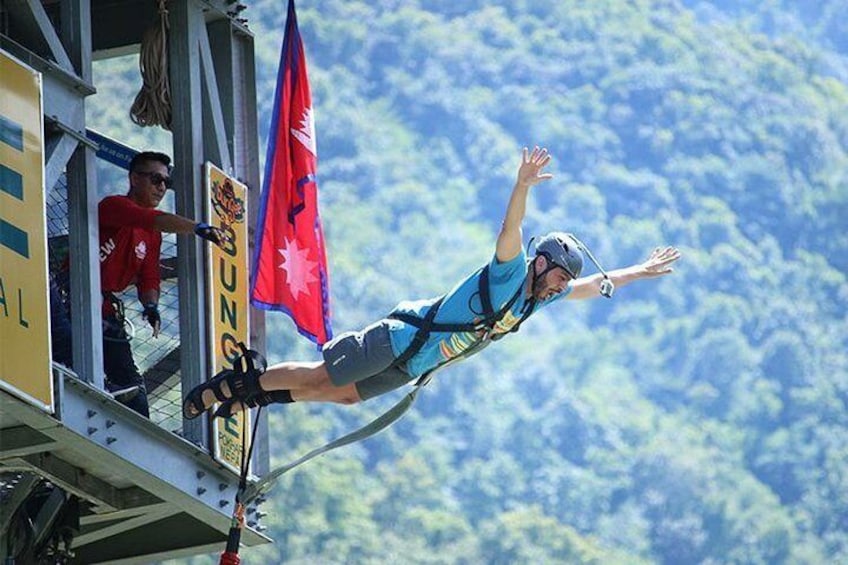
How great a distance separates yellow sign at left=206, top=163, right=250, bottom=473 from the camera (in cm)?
1511

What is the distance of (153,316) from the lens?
15000 mm

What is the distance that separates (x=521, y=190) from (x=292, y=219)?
3.44 metres

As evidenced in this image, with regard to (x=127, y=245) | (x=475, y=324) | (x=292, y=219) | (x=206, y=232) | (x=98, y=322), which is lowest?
(x=475, y=324)

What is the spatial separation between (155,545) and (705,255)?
357 ft

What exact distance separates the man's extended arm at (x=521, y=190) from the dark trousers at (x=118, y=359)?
2.45 meters

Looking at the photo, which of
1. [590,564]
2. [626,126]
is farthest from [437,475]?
[626,126]

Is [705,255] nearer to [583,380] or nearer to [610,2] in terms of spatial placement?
[583,380]

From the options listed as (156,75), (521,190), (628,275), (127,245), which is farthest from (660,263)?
(156,75)

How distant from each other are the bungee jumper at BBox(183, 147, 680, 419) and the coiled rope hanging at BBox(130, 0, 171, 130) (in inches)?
78.8

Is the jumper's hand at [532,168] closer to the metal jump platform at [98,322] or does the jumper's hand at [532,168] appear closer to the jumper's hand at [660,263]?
the jumper's hand at [660,263]

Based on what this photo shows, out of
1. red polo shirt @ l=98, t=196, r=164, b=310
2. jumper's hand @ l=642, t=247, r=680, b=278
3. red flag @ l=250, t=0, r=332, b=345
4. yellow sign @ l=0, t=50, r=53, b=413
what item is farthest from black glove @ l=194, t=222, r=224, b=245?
jumper's hand @ l=642, t=247, r=680, b=278

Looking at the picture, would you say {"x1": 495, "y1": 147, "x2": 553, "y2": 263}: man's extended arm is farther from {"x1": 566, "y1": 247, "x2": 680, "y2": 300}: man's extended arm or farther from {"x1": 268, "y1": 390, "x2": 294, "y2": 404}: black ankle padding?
{"x1": 268, "y1": 390, "x2": 294, "y2": 404}: black ankle padding

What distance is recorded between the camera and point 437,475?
105 meters

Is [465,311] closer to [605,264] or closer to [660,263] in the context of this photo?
[660,263]
